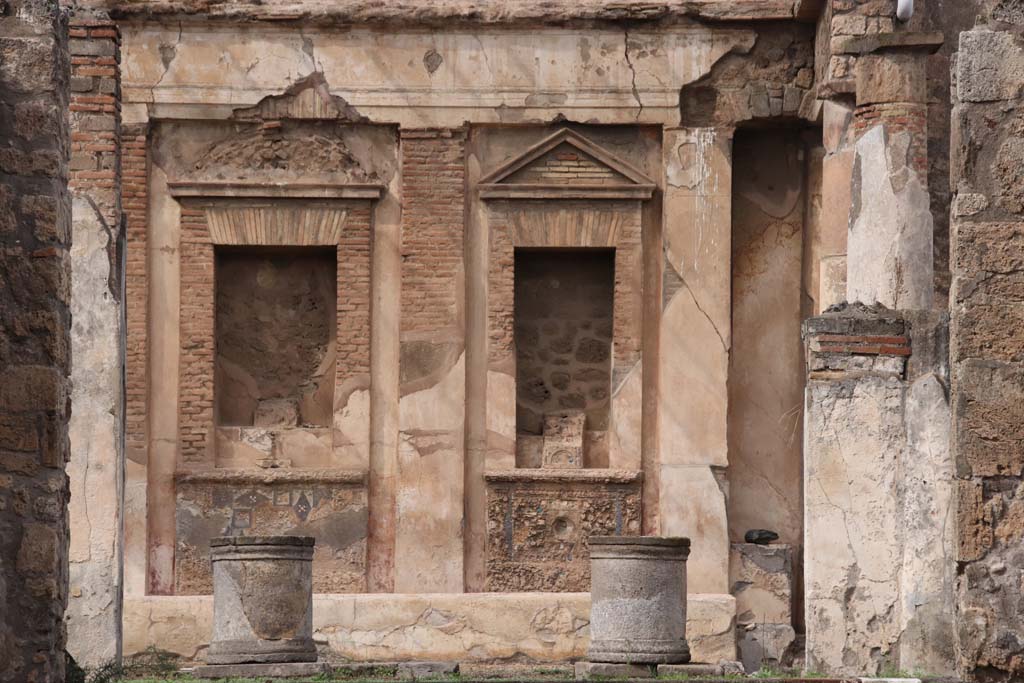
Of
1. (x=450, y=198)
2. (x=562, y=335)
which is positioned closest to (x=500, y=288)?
(x=562, y=335)

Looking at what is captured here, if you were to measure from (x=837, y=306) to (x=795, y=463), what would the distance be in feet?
11.9

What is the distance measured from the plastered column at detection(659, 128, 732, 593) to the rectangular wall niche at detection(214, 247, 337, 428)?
2573mm

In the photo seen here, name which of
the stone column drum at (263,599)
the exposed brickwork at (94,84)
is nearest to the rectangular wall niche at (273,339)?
the exposed brickwork at (94,84)

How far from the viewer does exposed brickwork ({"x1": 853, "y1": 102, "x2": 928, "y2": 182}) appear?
14102mm

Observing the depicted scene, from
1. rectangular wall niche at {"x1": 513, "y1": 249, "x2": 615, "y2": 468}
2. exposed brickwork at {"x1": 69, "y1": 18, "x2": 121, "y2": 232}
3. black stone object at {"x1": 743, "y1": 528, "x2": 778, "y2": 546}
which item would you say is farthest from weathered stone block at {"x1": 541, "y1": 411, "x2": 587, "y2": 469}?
exposed brickwork at {"x1": 69, "y1": 18, "x2": 121, "y2": 232}

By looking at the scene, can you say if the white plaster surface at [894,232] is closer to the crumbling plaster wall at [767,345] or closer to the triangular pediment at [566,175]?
the crumbling plaster wall at [767,345]

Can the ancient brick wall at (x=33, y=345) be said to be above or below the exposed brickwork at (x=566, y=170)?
below

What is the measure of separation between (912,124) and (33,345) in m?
8.95

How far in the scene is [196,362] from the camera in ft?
49.9

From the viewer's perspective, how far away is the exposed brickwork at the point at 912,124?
46.3ft

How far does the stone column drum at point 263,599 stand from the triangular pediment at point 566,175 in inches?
154

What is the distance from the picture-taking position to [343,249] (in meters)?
15.3

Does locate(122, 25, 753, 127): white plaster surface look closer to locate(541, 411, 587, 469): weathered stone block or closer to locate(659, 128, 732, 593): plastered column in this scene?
locate(659, 128, 732, 593): plastered column

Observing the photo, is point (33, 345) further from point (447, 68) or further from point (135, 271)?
point (447, 68)
